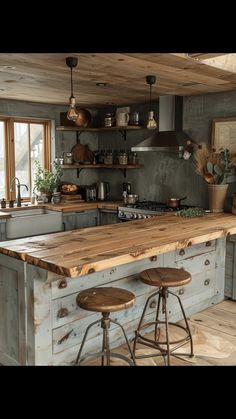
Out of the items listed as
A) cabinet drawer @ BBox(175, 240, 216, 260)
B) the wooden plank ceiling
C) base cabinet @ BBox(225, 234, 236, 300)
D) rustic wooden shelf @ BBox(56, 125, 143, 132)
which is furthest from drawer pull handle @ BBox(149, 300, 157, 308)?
rustic wooden shelf @ BBox(56, 125, 143, 132)

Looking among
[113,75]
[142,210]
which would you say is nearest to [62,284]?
[113,75]

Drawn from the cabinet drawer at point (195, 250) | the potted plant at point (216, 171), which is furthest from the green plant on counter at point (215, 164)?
the cabinet drawer at point (195, 250)

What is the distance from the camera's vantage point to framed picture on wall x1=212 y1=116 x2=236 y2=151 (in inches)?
171

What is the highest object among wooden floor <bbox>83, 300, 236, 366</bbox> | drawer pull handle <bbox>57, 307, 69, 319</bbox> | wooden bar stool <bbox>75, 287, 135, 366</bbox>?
wooden bar stool <bbox>75, 287, 135, 366</bbox>

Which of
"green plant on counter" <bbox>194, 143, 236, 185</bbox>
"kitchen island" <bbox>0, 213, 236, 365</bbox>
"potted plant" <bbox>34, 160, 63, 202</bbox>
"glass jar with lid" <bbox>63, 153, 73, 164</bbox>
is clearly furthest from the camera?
"glass jar with lid" <bbox>63, 153, 73, 164</bbox>

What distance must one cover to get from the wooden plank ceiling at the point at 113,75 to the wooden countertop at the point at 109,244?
47.8 inches

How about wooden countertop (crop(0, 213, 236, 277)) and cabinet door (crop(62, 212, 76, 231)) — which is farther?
cabinet door (crop(62, 212, 76, 231))

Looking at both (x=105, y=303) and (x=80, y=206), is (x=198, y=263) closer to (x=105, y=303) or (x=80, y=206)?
(x=105, y=303)

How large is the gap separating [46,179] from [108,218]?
0.98 metres

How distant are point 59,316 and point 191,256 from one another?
149 cm

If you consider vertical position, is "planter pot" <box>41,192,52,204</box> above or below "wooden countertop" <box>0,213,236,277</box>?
above

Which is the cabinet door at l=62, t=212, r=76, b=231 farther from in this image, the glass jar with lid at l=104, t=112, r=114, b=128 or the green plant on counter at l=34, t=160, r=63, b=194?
the glass jar with lid at l=104, t=112, r=114, b=128

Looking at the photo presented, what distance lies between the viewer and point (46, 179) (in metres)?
5.35
